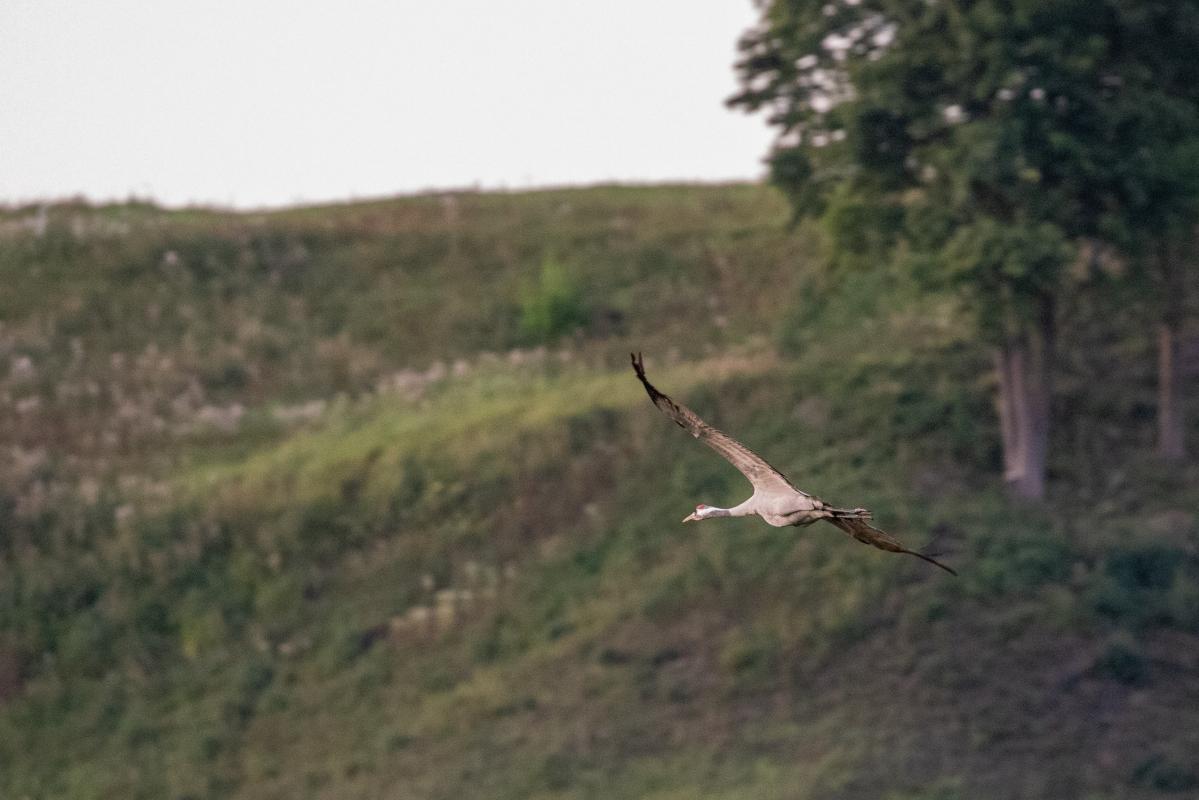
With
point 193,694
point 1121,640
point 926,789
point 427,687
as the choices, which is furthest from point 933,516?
point 193,694

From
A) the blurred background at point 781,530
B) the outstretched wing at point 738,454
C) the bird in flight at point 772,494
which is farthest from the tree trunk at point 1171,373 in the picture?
the outstretched wing at point 738,454

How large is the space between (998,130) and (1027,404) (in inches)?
169

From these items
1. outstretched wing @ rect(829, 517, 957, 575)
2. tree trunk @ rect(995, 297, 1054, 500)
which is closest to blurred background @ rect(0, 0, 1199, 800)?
tree trunk @ rect(995, 297, 1054, 500)

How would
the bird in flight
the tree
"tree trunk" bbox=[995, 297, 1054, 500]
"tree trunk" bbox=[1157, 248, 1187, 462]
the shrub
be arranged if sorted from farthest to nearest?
the shrub < "tree trunk" bbox=[1157, 248, 1187, 462] < "tree trunk" bbox=[995, 297, 1054, 500] < the tree < the bird in flight

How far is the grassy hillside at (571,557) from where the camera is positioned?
24672 millimetres

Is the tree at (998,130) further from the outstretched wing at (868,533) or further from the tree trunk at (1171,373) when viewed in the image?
the outstretched wing at (868,533)

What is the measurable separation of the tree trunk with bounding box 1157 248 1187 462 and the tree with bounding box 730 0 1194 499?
1549mm

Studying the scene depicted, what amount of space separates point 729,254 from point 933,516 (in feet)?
44.8

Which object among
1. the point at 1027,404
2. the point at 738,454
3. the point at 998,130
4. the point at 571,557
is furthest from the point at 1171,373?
the point at 738,454

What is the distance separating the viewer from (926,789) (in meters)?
23.0

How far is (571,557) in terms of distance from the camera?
2916 cm

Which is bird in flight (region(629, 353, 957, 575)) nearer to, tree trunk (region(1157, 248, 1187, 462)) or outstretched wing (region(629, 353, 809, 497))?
outstretched wing (region(629, 353, 809, 497))

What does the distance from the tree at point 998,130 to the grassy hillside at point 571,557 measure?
8.26 ft

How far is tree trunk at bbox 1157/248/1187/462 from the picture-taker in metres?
29.0
